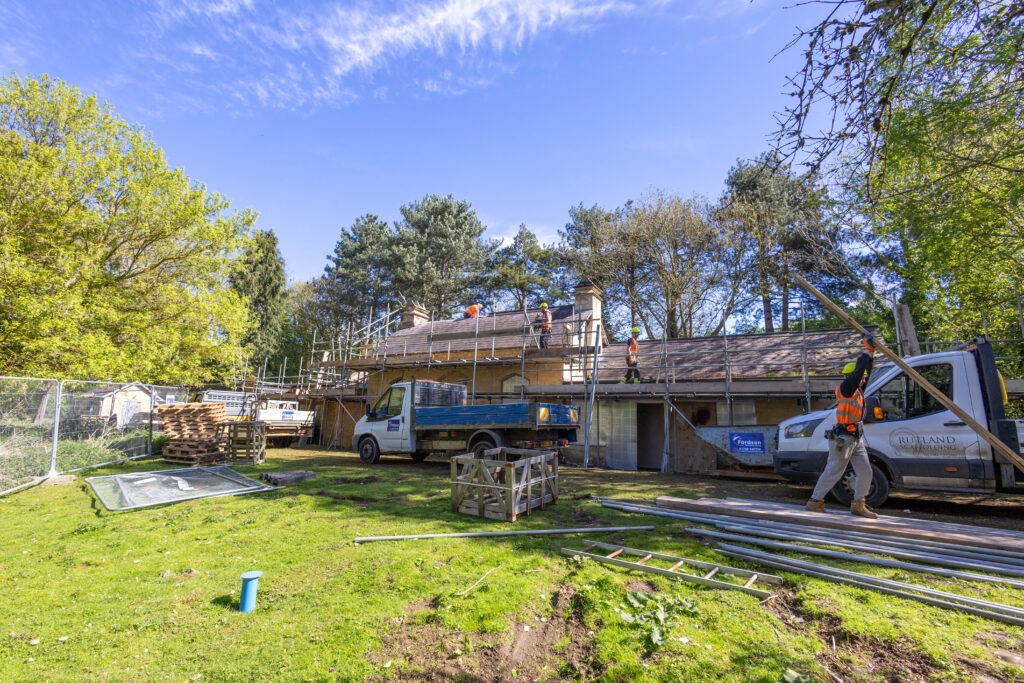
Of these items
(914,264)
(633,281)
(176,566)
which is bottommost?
(176,566)

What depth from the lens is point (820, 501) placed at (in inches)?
246

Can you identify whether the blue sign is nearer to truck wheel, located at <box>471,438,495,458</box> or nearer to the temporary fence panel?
truck wheel, located at <box>471,438,495,458</box>

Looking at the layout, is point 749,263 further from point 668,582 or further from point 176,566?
point 176,566

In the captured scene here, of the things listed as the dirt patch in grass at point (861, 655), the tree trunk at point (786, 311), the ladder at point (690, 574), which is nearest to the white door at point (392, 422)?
the ladder at point (690, 574)

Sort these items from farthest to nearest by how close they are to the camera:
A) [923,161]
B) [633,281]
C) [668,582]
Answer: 1. [633,281]
2. [923,161]
3. [668,582]

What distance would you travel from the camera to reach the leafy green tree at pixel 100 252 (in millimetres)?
13258

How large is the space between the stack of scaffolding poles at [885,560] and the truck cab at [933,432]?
8.13 feet

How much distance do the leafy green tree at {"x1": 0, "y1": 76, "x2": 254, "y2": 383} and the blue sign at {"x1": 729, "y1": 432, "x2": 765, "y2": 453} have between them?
Result: 1783 cm

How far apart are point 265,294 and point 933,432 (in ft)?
141

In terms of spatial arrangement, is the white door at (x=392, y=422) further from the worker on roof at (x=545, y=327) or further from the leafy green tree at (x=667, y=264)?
the leafy green tree at (x=667, y=264)

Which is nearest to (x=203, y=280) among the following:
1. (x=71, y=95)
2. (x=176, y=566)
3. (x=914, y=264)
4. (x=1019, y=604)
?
(x=71, y=95)

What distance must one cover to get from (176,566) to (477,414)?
7.33m

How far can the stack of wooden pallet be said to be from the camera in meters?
13.7

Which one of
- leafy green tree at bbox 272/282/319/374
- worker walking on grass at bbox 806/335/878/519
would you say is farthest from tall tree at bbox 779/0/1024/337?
leafy green tree at bbox 272/282/319/374
